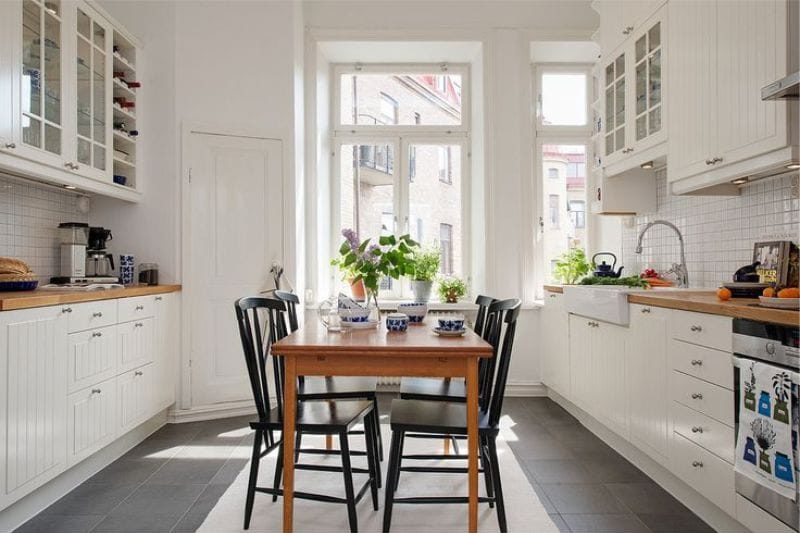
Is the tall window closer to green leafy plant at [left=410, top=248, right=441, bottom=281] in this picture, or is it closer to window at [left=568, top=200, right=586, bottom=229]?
green leafy plant at [left=410, top=248, right=441, bottom=281]

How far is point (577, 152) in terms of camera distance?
4.79 m

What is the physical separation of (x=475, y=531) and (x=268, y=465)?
53.8 inches

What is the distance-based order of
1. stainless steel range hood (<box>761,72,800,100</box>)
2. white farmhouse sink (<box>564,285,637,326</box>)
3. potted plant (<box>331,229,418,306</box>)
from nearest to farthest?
stainless steel range hood (<box>761,72,800,100</box>) < potted plant (<box>331,229,418,306</box>) < white farmhouse sink (<box>564,285,637,326</box>)

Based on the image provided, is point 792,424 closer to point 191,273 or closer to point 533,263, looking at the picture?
point 533,263

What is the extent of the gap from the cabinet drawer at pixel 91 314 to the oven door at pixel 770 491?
9.48 feet

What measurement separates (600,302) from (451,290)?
5.34ft

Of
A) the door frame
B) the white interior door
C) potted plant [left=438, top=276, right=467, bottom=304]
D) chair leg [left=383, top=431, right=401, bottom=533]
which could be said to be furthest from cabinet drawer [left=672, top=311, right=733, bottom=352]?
the door frame

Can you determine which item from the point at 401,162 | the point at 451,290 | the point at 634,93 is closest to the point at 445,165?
the point at 401,162

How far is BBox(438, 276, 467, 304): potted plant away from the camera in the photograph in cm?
459

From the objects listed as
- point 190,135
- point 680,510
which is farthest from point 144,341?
point 680,510

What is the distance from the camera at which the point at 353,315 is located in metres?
2.42

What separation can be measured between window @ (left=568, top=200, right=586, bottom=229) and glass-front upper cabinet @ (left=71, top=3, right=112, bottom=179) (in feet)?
12.1

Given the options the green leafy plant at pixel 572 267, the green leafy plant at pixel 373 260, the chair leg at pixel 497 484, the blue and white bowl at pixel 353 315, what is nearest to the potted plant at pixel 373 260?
the green leafy plant at pixel 373 260

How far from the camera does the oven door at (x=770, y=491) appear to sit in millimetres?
1651
